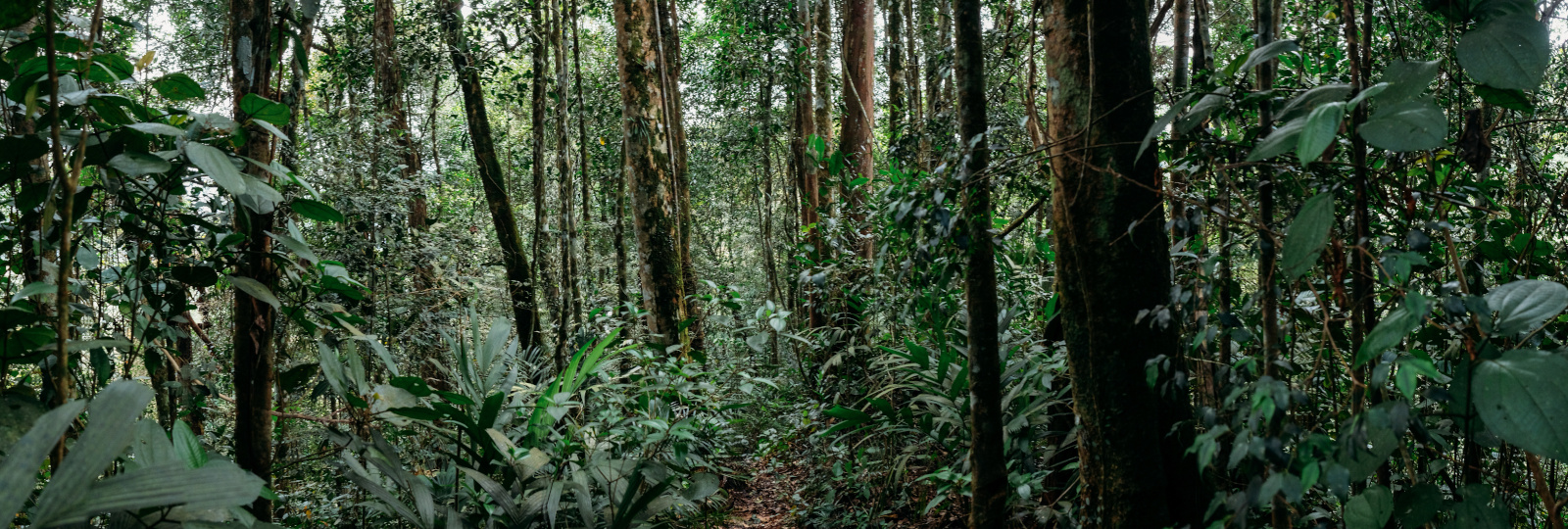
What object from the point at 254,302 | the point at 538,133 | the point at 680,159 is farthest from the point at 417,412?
the point at 680,159

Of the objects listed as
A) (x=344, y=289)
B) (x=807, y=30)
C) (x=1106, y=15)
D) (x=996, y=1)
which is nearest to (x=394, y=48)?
(x=807, y=30)

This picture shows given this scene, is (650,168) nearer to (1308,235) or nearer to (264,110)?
(264,110)

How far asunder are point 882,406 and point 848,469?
1.98ft

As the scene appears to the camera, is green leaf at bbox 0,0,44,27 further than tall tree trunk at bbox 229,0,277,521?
No

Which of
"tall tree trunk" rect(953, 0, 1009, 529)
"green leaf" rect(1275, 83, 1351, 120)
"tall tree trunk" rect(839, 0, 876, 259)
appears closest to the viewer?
"green leaf" rect(1275, 83, 1351, 120)

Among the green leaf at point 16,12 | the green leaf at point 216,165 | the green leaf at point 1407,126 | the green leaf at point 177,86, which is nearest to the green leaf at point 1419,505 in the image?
the green leaf at point 1407,126

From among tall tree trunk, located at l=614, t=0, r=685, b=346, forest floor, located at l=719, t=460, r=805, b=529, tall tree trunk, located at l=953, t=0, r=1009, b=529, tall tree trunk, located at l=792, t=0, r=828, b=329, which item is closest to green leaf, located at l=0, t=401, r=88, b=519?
tall tree trunk, located at l=953, t=0, r=1009, b=529

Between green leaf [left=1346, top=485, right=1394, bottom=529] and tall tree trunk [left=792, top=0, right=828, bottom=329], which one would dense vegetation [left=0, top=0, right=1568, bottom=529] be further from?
tall tree trunk [left=792, top=0, right=828, bottom=329]

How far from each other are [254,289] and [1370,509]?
218 cm

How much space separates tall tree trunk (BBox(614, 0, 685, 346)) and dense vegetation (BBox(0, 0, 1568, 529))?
0.03 meters

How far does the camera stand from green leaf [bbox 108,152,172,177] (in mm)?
1297

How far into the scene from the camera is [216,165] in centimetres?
131

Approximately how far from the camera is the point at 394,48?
698 centimetres

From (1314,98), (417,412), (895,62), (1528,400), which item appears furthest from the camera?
(895,62)
